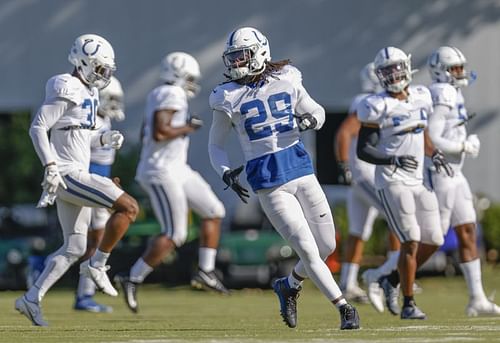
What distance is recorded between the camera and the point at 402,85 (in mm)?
11141

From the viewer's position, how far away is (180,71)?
44.3 ft

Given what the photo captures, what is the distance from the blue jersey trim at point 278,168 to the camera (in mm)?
9273

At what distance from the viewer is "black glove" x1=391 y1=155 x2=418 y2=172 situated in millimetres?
11078

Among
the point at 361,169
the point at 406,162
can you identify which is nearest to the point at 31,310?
the point at 406,162

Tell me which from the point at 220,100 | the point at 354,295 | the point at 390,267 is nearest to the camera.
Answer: the point at 220,100

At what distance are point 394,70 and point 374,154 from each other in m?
0.66

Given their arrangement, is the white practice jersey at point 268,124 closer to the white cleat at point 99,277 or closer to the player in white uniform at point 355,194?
the white cleat at point 99,277

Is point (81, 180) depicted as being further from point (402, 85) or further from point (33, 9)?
point (33, 9)

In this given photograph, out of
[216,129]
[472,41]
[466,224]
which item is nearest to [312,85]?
[472,41]

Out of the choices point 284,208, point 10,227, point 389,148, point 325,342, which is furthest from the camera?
point 10,227

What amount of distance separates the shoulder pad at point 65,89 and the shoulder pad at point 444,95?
293 cm

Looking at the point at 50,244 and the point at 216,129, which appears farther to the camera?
the point at 50,244

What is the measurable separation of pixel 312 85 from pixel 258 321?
11.0 m

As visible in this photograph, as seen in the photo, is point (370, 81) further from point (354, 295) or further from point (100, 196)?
point (100, 196)
